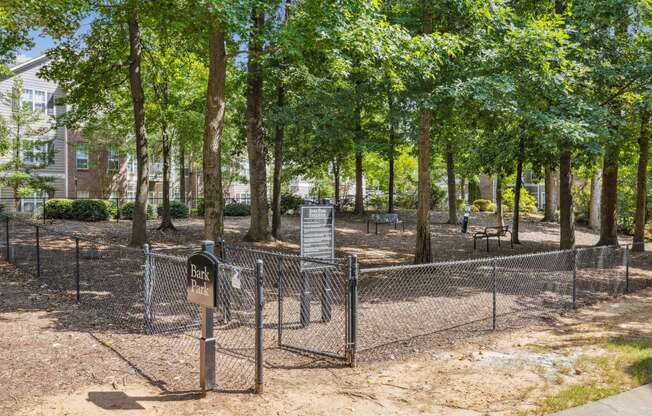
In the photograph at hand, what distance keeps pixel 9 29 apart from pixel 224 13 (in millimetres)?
9690

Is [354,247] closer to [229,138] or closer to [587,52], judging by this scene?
[587,52]

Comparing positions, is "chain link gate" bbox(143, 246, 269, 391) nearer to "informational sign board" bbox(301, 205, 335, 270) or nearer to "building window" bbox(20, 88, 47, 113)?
"informational sign board" bbox(301, 205, 335, 270)

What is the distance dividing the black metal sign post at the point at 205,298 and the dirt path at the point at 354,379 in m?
0.26

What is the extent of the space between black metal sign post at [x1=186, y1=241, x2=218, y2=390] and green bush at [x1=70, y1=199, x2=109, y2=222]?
22.0m

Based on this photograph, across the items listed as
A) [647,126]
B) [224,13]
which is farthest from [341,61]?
[647,126]

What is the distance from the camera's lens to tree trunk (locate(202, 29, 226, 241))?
1128 centimetres

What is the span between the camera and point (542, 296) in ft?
38.8

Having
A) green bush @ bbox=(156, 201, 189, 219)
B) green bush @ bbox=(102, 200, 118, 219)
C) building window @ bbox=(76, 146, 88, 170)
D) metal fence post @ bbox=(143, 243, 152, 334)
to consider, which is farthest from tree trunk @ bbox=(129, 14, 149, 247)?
building window @ bbox=(76, 146, 88, 170)

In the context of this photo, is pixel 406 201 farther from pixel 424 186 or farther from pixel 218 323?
pixel 218 323

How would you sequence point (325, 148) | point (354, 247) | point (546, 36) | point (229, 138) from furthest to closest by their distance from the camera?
point (229, 138)
point (325, 148)
point (354, 247)
point (546, 36)

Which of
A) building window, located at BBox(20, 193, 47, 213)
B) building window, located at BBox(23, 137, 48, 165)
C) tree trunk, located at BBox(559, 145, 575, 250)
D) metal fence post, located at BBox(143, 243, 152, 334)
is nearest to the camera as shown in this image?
metal fence post, located at BBox(143, 243, 152, 334)

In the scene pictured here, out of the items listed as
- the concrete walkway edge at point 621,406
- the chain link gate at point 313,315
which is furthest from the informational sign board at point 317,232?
the concrete walkway edge at point 621,406

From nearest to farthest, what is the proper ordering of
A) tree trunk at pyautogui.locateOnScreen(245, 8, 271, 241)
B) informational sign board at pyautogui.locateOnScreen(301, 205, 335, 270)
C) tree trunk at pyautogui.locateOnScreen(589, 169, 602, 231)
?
informational sign board at pyautogui.locateOnScreen(301, 205, 335, 270), tree trunk at pyautogui.locateOnScreen(245, 8, 271, 241), tree trunk at pyautogui.locateOnScreen(589, 169, 602, 231)

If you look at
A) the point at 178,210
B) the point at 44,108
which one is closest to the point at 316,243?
the point at 178,210
